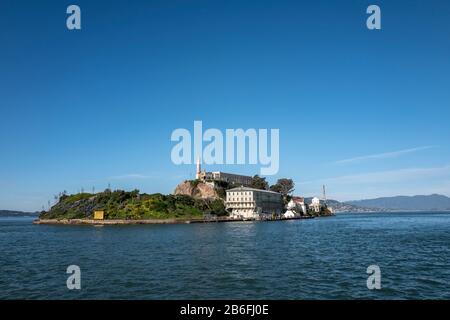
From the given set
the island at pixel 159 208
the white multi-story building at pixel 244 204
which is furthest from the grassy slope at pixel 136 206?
the white multi-story building at pixel 244 204

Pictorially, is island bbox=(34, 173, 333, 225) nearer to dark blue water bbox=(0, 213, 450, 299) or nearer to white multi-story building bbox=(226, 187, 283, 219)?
white multi-story building bbox=(226, 187, 283, 219)

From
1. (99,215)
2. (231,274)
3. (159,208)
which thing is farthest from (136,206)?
(231,274)

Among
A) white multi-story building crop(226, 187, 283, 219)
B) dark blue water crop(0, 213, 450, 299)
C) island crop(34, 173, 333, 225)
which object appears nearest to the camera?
dark blue water crop(0, 213, 450, 299)

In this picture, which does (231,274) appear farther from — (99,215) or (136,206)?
(99,215)

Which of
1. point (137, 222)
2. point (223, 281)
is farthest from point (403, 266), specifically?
point (137, 222)

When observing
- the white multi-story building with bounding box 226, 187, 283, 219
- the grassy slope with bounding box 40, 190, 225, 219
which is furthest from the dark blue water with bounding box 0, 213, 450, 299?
the white multi-story building with bounding box 226, 187, 283, 219

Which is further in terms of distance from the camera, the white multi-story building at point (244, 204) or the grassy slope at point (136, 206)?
the white multi-story building at point (244, 204)

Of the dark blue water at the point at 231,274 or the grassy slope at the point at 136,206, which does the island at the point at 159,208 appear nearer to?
the grassy slope at the point at 136,206

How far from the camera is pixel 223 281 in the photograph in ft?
105
